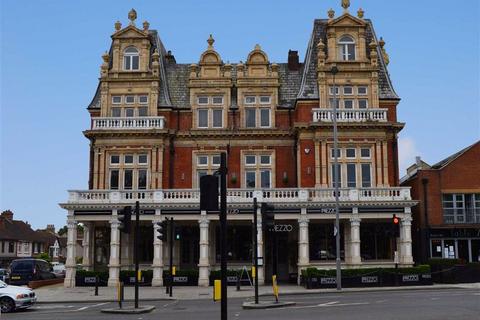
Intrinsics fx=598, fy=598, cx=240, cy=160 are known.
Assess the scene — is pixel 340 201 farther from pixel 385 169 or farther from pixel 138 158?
pixel 138 158

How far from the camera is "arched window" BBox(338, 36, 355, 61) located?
4238 cm

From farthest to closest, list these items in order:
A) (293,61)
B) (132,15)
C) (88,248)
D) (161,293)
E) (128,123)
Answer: (293,61), (132,15), (128,123), (88,248), (161,293)

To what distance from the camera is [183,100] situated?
4341cm

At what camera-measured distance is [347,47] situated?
4247 centimetres

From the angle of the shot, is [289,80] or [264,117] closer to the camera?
[264,117]

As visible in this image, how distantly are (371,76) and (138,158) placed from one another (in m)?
17.2

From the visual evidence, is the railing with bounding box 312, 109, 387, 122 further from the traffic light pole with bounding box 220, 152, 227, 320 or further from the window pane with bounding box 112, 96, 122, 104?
the traffic light pole with bounding box 220, 152, 227, 320

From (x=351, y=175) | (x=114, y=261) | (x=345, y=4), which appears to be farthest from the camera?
(x=345, y=4)

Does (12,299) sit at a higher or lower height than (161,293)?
higher

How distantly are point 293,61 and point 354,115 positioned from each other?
790cm

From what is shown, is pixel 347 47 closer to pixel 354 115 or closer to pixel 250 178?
pixel 354 115

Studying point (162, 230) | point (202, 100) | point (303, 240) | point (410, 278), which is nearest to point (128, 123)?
point (202, 100)

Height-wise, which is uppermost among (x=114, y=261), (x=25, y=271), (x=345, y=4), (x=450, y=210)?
(x=345, y=4)

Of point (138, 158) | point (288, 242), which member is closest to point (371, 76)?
point (288, 242)
